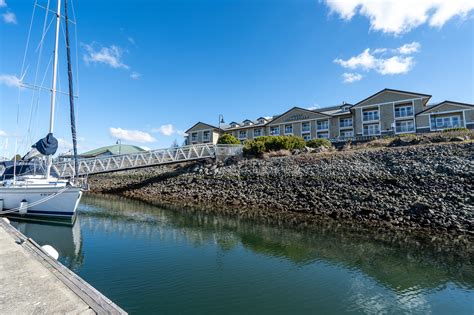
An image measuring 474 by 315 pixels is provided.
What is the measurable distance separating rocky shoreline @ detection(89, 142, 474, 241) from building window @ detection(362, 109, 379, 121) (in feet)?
64.2

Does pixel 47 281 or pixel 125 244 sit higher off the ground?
pixel 47 281

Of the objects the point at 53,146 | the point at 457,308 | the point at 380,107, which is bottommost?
the point at 457,308

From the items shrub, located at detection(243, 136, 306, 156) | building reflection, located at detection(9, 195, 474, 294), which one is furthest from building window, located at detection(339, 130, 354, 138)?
building reflection, located at detection(9, 195, 474, 294)

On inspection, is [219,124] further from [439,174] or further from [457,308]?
[457,308]

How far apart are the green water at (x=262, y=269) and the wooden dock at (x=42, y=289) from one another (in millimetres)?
1627

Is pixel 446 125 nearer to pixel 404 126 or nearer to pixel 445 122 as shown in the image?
pixel 445 122

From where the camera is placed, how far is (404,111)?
118 feet

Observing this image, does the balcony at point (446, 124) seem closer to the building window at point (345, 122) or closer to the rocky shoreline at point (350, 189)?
the building window at point (345, 122)

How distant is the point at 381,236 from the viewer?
12289mm

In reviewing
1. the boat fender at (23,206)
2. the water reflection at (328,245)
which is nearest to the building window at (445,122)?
the water reflection at (328,245)

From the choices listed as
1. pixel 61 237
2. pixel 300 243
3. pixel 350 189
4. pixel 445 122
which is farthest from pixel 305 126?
pixel 61 237

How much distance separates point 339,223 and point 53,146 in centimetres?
1710

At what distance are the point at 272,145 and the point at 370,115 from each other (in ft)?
64.7

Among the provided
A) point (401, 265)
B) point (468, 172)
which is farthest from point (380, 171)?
point (401, 265)
